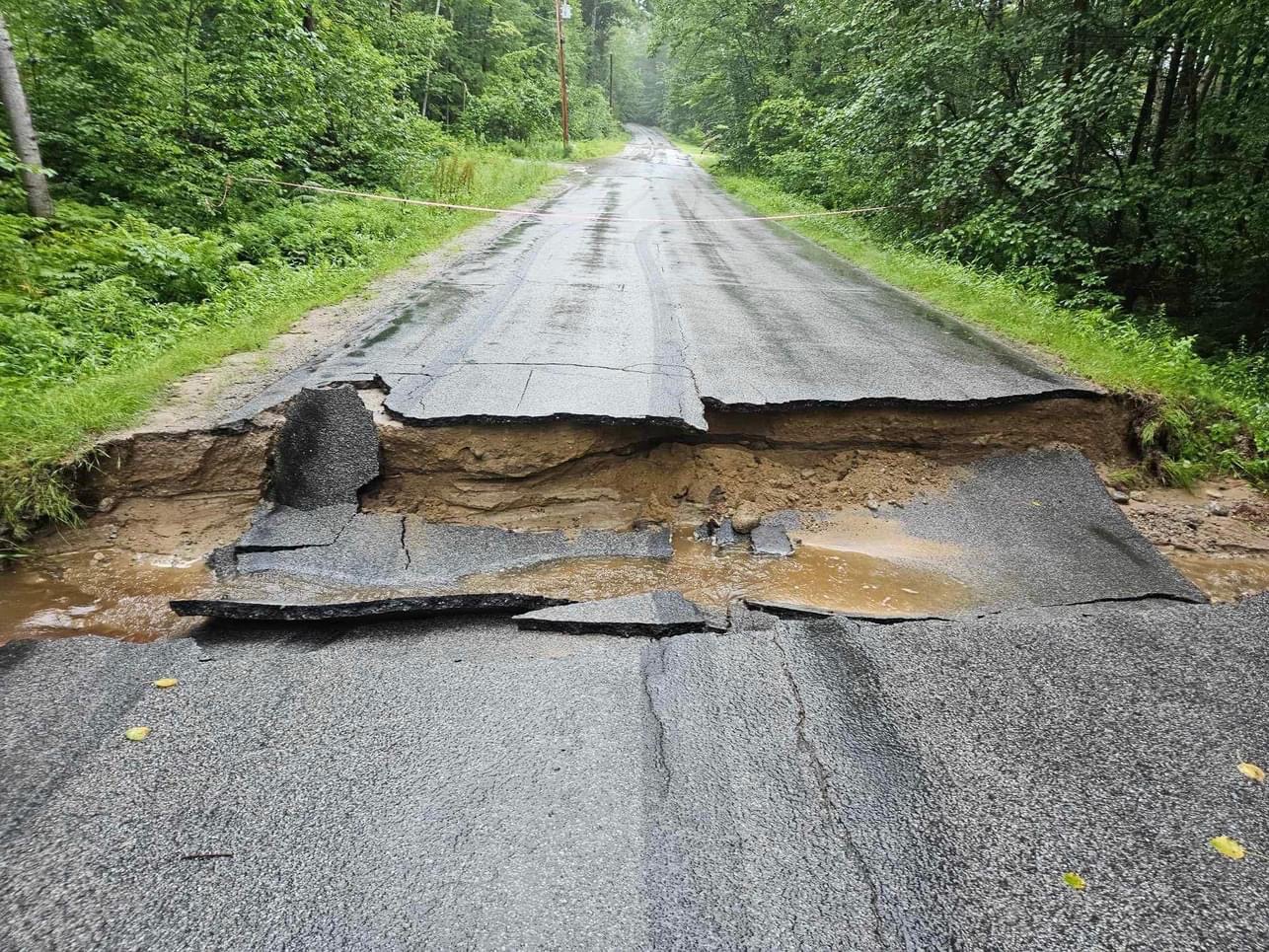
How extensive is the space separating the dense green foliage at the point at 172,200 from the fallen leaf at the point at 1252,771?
17.3ft

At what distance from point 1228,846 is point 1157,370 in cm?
443

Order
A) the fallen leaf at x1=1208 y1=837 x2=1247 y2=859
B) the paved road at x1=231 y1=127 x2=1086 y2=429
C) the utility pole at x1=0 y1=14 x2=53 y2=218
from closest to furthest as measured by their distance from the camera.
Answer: the fallen leaf at x1=1208 y1=837 x2=1247 y2=859 → the paved road at x1=231 y1=127 x2=1086 y2=429 → the utility pole at x1=0 y1=14 x2=53 y2=218

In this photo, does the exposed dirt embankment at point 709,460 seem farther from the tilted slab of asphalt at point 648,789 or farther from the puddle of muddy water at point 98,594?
the tilted slab of asphalt at point 648,789

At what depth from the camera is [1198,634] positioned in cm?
282

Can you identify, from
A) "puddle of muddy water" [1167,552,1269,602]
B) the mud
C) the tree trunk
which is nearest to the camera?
"puddle of muddy water" [1167,552,1269,602]

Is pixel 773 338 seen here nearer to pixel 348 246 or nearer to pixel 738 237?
pixel 348 246

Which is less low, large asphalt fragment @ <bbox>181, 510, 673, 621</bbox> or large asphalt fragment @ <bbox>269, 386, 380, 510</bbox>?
large asphalt fragment @ <bbox>269, 386, 380, 510</bbox>

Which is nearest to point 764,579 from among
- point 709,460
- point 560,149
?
point 709,460

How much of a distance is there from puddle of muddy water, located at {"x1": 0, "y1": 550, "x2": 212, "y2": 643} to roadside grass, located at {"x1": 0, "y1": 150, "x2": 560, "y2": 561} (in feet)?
0.84

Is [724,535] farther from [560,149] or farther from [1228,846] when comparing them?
[560,149]

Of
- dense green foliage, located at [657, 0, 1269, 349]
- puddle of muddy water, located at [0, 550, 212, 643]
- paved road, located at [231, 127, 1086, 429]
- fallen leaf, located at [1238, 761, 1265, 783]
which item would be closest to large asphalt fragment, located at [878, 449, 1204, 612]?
paved road, located at [231, 127, 1086, 429]

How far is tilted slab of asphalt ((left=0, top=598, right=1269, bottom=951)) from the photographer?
1705 millimetres

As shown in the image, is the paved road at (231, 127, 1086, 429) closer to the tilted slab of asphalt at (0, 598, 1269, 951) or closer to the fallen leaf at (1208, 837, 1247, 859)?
the tilted slab of asphalt at (0, 598, 1269, 951)

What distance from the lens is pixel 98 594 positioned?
3.37 m
